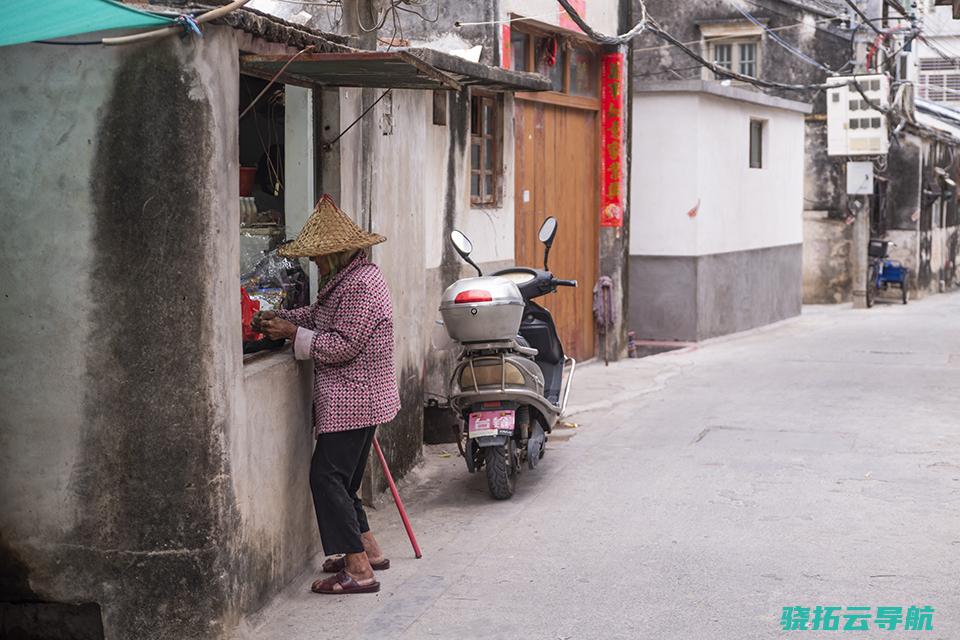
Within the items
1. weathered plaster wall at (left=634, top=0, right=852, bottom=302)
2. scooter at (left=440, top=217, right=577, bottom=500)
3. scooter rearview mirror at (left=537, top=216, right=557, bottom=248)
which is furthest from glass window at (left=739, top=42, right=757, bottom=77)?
scooter at (left=440, top=217, right=577, bottom=500)

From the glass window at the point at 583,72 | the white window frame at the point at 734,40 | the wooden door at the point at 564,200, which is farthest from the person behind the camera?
the white window frame at the point at 734,40

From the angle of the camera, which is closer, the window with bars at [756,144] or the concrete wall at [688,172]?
the concrete wall at [688,172]

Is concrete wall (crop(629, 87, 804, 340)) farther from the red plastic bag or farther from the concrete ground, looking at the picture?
the red plastic bag

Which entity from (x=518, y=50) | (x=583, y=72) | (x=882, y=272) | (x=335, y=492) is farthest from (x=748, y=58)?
(x=335, y=492)

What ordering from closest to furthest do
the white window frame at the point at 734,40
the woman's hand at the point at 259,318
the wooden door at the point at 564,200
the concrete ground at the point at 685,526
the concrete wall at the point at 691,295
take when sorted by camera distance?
the concrete ground at the point at 685,526 < the woman's hand at the point at 259,318 < the wooden door at the point at 564,200 < the concrete wall at the point at 691,295 < the white window frame at the point at 734,40

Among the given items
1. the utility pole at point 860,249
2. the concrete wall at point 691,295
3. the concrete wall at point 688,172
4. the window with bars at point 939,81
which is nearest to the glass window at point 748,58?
the utility pole at point 860,249

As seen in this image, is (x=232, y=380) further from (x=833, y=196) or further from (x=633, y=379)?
(x=833, y=196)

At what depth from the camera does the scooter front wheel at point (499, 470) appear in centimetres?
787

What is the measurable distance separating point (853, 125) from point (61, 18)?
20699mm

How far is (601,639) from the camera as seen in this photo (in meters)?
5.46

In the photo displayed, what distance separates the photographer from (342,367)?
242 inches

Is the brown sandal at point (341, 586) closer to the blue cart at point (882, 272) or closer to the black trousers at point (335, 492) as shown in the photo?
the black trousers at point (335, 492)

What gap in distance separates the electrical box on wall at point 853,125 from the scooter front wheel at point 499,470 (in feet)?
54.9

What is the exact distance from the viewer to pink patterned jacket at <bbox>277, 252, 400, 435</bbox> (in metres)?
6.05
